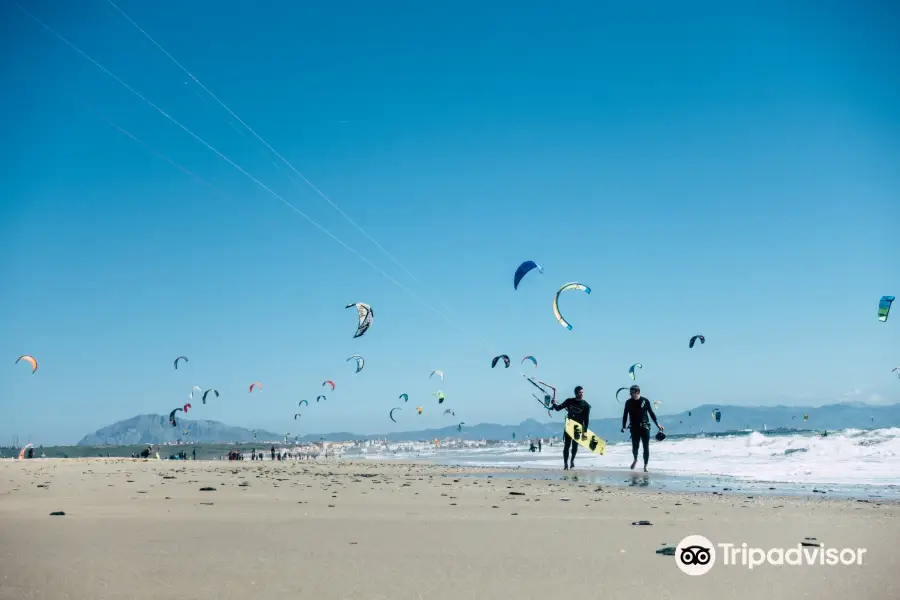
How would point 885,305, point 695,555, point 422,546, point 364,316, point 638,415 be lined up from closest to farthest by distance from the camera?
1. point 695,555
2. point 422,546
3. point 638,415
4. point 885,305
5. point 364,316

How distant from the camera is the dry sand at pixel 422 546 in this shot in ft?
9.47

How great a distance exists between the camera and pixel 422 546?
157 inches

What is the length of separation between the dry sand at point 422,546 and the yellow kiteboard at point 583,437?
20.4 feet

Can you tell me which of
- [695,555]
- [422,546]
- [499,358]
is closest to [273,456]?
[499,358]

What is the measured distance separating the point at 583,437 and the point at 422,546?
395 inches

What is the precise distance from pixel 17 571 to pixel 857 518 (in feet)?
19.6

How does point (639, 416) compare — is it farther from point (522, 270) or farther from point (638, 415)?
point (522, 270)

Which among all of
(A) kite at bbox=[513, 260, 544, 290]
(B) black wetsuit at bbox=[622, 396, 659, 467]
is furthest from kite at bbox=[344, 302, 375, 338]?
(B) black wetsuit at bbox=[622, 396, 659, 467]

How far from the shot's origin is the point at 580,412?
1343 centimetres

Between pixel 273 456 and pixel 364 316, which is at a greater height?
pixel 364 316

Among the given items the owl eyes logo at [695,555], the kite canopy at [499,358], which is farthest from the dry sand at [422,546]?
the kite canopy at [499,358]

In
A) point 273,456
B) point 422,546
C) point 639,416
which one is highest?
point 639,416

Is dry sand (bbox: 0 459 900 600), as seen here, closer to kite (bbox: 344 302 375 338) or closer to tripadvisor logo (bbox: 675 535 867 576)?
tripadvisor logo (bbox: 675 535 867 576)

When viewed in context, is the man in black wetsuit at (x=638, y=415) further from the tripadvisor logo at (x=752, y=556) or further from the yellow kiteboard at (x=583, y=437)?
the tripadvisor logo at (x=752, y=556)
